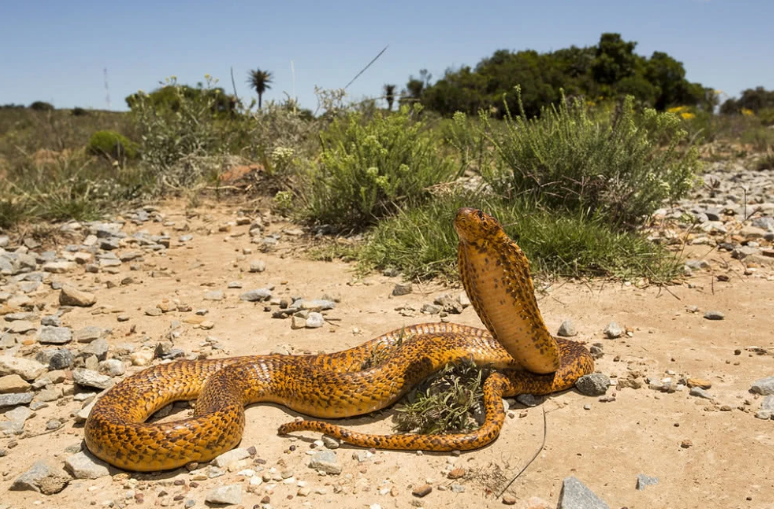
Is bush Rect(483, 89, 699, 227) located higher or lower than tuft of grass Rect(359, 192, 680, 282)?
higher

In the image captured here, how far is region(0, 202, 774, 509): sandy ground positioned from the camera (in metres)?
3.35

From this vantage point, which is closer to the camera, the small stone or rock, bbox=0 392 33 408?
the small stone

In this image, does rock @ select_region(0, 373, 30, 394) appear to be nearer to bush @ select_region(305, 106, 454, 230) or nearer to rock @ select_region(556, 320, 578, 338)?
rock @ select_region(556, 320, 578, 338)

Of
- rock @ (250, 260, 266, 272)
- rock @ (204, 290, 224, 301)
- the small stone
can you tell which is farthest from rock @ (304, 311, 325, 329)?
the small stone

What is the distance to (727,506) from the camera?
3131 mm

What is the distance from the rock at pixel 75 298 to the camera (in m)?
6.57

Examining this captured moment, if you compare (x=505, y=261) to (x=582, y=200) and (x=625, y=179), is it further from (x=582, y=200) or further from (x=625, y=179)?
(x=625, y=179)

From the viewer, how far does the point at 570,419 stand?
4082 millimetres

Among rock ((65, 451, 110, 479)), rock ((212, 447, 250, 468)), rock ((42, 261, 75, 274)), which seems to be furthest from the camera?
rock ((42, 261, 75, 274))

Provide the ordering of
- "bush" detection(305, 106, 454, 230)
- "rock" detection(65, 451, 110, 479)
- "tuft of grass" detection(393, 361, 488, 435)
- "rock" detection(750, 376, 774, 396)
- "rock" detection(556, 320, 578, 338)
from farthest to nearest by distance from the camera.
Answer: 1. "bush" detection(305, 106, 454, 230)
2. "rock" detection(556, 320, 578, 338)
3. "rock" detection(750, 376, 774, 396)
4. "tuft of grass" detection(393, 361, 488, 435)
5. "rock" detection(65, 451, 110, 479)

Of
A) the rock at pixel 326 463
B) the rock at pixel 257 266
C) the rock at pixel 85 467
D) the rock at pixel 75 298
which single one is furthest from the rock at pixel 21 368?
the rock at pixel 257 266

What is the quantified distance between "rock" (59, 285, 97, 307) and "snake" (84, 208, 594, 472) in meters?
2.52

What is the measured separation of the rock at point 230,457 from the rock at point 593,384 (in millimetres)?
2287

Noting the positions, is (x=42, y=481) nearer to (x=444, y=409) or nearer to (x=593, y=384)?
(x=444, y=409)
